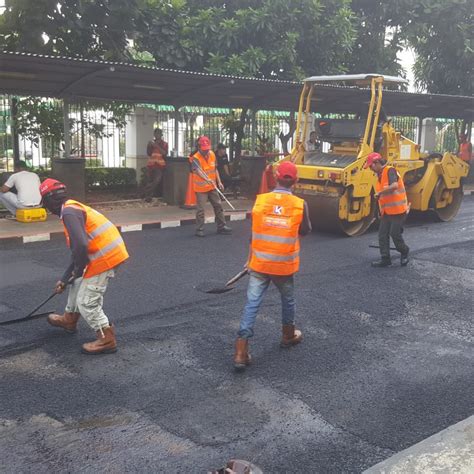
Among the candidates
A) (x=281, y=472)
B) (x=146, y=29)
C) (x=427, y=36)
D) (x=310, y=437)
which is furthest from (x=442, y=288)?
(x=427, y=36)

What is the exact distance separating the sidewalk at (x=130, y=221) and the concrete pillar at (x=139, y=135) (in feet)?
8.82

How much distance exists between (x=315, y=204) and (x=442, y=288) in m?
3.30

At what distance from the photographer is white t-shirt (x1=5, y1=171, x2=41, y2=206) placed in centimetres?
1025

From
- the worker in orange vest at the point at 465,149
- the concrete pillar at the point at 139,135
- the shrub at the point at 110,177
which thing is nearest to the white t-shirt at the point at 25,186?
the shrub at the point at 110,177

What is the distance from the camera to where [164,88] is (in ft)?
40.8

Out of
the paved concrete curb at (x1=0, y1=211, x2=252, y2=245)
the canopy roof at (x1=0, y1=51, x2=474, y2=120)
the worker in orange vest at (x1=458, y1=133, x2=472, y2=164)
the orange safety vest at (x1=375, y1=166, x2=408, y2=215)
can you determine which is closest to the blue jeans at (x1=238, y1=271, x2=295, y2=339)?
the orange safety vest at (x1=375, y1=166, x2=408, y2=215)

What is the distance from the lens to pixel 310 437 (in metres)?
3.63

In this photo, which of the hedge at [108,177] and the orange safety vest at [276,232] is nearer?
the orange safety vest at [276,232]

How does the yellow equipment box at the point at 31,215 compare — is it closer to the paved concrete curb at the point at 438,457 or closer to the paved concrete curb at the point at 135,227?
the paved concrete curb at the point at 135,227

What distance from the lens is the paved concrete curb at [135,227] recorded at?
30.4 ft

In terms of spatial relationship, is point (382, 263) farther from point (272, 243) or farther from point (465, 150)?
point (465, 150)

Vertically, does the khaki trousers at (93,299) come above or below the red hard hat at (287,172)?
below

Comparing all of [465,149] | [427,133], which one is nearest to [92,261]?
[465,149]

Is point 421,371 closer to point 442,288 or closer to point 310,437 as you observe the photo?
point 310,437
